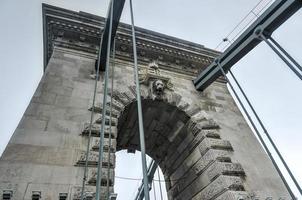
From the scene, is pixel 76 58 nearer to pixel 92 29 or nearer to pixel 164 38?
pixel 92 29

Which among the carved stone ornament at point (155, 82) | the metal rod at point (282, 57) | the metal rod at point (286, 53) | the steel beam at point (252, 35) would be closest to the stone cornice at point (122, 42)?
the carved stone ornament at point (155, 82)

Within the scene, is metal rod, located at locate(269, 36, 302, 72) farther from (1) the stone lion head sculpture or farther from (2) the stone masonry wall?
(1) the stone lion head sculpture

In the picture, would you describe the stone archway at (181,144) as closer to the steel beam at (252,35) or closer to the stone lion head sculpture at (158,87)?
the stone lion head sculpture at (158,87)

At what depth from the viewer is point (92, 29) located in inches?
301

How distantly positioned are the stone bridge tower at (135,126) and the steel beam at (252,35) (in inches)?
29.6

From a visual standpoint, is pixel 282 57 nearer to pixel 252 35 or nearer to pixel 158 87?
pixel 252 35

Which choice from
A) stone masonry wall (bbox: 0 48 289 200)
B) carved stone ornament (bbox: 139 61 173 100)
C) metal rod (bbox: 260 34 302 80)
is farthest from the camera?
carved stone ornament (bbox: 139 61 173 100)

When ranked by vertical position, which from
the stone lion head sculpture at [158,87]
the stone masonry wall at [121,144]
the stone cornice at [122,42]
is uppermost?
the stone cornice at [122,42]

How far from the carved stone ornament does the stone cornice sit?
31.5 inches

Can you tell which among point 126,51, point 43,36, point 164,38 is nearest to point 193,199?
point 126,51

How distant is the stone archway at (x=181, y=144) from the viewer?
18.5 feet

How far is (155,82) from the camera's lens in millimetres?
7168

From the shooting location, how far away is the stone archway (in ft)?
18.5

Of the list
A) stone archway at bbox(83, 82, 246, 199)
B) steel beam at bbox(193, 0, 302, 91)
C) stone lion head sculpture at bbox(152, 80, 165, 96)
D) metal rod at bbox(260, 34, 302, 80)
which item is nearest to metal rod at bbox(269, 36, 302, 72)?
metal rod at bbox(260, 34, 302, 80)
